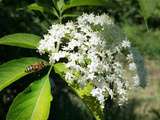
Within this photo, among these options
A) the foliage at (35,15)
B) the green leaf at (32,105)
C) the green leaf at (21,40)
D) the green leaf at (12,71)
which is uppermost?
the foliage at (35,15)

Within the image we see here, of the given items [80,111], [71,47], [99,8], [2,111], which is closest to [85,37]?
[71,47]

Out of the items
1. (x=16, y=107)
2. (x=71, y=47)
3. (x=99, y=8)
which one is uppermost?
(x=99, y=8)

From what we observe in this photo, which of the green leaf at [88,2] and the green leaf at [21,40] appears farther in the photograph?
the green leaf at [88,2]

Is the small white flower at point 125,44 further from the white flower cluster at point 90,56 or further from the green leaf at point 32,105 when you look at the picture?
the green leaf at point 32,105

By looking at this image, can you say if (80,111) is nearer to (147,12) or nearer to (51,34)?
(51,34)

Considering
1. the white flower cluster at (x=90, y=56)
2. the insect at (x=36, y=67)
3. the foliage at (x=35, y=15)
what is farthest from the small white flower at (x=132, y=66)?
the insect at (x=36, y=67)

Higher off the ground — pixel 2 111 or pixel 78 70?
pixel 78 70

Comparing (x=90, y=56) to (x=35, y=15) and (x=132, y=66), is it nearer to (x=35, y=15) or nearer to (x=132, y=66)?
(x=132, y=66)
